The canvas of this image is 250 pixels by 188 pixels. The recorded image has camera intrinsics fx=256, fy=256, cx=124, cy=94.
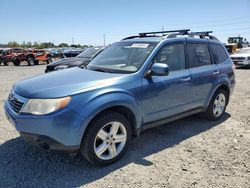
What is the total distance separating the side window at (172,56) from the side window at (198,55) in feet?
0.70

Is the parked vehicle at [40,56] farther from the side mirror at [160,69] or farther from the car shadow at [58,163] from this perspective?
the side mirror at [160,69]

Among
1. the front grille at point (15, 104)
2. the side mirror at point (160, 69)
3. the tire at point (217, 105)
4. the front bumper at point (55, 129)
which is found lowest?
the tire at point (217, 105)

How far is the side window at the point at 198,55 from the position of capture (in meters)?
4.58

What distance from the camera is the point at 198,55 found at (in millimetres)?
4766

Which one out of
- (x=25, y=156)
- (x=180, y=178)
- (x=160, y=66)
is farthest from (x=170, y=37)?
(x=25, y=156)

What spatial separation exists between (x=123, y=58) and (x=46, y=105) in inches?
65.2

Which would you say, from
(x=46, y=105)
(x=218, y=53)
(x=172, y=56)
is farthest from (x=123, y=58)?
(x=218, y=53)

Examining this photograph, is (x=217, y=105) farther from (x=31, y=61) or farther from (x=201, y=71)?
(x=31, y=61)

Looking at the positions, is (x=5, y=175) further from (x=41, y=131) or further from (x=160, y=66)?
(x=160, y=66)

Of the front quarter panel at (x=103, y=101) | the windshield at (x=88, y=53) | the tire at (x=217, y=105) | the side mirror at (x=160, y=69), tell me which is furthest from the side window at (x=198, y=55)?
the windshield at (x=88, y=53)

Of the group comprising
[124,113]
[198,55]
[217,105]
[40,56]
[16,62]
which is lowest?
[217,105]

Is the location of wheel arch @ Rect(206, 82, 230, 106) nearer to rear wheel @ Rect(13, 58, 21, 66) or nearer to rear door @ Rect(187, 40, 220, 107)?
rear door @ Rect(187, 40, 220, 107)

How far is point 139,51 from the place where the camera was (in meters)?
4.12

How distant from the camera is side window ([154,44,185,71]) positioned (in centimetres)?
403
